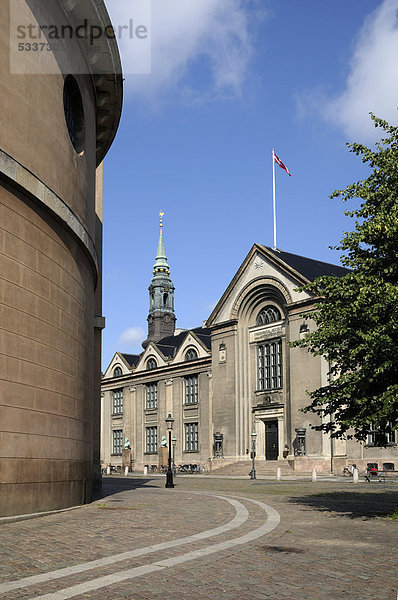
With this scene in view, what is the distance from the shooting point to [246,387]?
56.1m

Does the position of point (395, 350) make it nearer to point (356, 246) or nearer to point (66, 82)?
point (356, 246)

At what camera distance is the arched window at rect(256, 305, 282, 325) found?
54.1 meters

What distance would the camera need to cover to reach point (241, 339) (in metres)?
56.7

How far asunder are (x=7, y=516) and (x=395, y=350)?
32.4 ft

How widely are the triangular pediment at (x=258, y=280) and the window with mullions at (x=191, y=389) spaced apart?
7.16 m

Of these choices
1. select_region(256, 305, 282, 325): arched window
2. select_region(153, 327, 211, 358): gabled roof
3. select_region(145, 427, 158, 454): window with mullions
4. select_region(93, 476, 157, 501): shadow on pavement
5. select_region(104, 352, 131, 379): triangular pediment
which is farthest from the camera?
select_region(104, 352, 131, 379): triangular pediment

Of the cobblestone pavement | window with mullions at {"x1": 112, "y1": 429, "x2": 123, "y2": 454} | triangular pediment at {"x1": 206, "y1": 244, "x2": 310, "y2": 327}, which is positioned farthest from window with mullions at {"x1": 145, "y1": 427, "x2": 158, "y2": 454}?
the cobblestone pavement

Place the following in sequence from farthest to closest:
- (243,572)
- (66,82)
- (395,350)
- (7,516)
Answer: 1. (66,82)
2. (395,350)
3. (7,516)
4. (243,572)

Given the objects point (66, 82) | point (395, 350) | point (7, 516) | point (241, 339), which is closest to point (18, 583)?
point (7, 516)

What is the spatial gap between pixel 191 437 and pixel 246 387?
34.6 feet

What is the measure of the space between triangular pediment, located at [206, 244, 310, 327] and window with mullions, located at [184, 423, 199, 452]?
35.4 feet

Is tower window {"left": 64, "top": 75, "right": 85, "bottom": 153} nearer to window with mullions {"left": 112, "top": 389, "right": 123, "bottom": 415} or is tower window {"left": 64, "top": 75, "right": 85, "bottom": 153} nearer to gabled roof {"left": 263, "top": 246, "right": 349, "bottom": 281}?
gabled roof {"left": 263, "top": 246, "right": 349, "bottom": 281}

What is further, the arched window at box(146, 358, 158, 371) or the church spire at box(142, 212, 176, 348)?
the church spire at box(142, 212, 176, 348)

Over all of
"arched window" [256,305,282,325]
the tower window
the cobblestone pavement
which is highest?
the tower window
